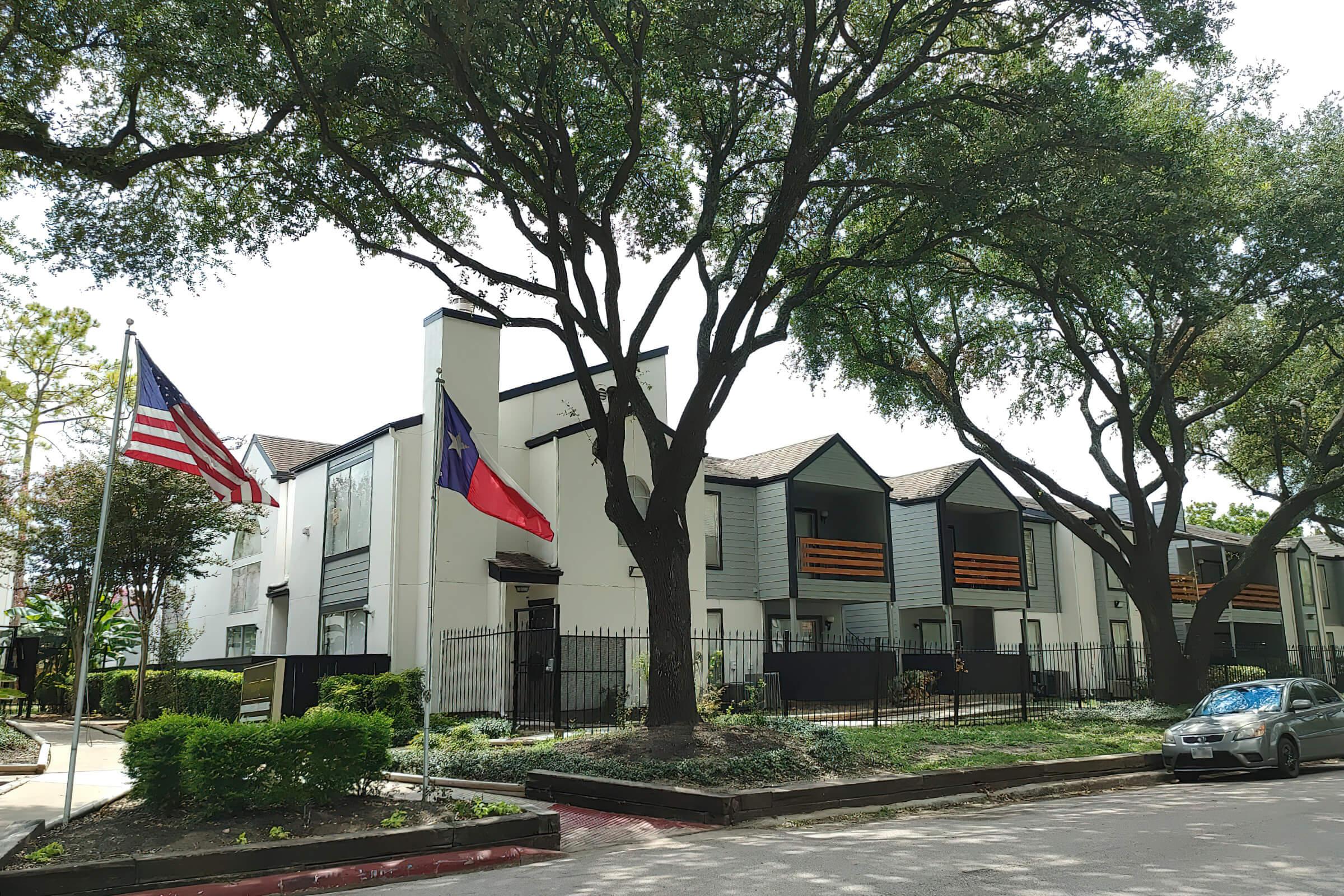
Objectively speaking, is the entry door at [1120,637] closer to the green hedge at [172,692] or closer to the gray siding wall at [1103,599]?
the gray siding wall at [1103,599]

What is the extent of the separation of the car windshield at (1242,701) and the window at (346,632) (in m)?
16.0

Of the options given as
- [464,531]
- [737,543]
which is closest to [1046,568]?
[737,543]

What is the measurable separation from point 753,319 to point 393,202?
579 cm

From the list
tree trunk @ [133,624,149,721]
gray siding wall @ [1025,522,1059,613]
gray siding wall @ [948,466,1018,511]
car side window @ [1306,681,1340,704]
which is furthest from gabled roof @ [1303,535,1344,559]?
tree trunk @ [133,624,149,721]

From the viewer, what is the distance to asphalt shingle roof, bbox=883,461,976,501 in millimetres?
32906

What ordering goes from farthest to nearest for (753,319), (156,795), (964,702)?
(964,702) → (753,319) → (156,795)

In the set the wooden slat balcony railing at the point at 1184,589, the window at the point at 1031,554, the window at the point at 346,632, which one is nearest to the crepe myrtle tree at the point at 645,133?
the window at the point at 346,632

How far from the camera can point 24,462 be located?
35969 mm

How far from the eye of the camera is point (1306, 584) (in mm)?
49344

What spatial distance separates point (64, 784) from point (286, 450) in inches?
704

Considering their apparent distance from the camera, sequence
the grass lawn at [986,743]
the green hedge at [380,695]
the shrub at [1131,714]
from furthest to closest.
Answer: the shrub at [1131,714] < the green hedge at [380,695] < the grass lawn at [986,743]

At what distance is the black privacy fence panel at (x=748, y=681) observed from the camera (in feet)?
63.8

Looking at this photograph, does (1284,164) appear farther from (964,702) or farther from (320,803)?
(320,803)

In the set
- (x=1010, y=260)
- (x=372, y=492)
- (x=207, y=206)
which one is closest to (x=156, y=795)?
(x=207, y=206)
